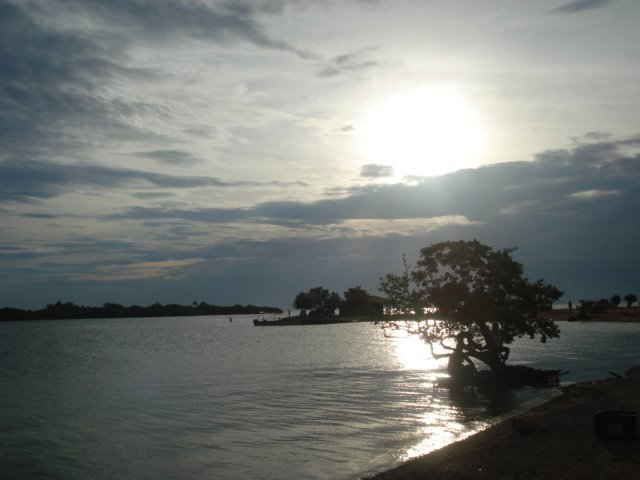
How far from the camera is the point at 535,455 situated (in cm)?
1864

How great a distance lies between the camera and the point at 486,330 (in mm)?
40031

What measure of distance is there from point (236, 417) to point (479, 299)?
17.3 m

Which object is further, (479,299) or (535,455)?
(479,299)

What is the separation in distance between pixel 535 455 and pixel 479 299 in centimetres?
2079

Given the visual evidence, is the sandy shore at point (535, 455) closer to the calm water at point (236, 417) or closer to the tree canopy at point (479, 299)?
the calm water at point (236, 417)

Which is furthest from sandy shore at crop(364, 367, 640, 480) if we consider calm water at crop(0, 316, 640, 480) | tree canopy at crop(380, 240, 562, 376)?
tree canopy at crop(380, 240, 562, 376)

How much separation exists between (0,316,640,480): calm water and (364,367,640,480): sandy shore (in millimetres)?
2427

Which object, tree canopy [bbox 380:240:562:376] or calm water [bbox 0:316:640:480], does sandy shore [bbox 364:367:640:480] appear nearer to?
calm water [bbox 0:316:640:480]

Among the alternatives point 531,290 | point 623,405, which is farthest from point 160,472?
point 531,290

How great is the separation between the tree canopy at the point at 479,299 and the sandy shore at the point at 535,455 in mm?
13677

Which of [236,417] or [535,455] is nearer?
[535,455]

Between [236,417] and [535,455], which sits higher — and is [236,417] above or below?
below

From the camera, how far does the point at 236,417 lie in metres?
32.4

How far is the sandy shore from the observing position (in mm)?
16547
